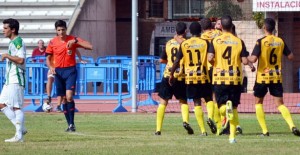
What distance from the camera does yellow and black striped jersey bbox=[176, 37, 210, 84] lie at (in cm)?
1870

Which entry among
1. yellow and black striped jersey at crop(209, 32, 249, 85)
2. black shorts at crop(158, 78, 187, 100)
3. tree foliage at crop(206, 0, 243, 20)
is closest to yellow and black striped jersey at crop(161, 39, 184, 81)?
black shorts at crop(158, 78, 187, 100)

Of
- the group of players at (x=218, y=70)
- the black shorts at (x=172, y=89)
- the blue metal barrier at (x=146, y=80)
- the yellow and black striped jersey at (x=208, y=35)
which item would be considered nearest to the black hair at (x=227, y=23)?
the group of players at (x=218, y=70)

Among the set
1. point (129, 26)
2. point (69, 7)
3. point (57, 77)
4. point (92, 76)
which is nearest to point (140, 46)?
point (129, 26)

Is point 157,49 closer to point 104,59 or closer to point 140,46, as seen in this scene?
point 140,46

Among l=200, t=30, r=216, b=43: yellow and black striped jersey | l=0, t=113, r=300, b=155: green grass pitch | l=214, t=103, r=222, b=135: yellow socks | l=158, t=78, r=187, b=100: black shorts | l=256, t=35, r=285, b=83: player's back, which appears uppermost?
l=200, t=30, r=216, b=43: yellow and black striped jersey

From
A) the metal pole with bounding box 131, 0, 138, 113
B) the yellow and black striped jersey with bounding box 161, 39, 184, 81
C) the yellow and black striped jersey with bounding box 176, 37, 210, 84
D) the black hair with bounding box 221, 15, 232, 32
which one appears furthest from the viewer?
the metal pole with bounding box 131, 0, 138, 113

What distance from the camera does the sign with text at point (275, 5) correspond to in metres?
34.8

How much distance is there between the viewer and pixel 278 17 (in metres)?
37.2

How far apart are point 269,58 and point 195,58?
1292mm

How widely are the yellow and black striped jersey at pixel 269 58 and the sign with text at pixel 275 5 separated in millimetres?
16341

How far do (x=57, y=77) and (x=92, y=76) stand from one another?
8.10 meters

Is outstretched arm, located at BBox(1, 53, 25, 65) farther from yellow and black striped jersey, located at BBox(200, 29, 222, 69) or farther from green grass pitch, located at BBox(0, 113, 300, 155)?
yellow and black striped jersey, located at BBox(200, 29, 222, 69)

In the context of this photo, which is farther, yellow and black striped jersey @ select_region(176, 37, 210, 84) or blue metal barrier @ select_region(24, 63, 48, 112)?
blue metal barrier @ select_region(24, 63, 48, 112)

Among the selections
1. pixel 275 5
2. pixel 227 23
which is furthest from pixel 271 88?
pixel 275 5
